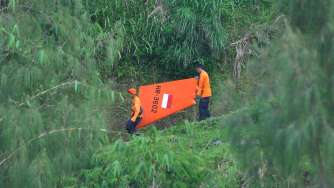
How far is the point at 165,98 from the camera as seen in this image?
14.6m

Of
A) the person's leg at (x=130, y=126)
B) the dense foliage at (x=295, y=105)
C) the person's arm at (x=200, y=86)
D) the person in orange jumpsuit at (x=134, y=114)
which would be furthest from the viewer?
the person's arm at (x=200, y=86)

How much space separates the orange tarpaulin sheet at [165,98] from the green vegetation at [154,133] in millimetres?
2732

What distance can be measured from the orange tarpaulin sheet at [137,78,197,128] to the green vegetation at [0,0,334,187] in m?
2.73

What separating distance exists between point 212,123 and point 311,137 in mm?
7807

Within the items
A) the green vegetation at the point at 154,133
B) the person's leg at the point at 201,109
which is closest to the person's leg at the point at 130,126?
the person's leg at the point at 201,109

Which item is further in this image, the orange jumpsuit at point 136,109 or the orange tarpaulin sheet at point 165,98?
the orange tarpaulin sheet at point 165,98

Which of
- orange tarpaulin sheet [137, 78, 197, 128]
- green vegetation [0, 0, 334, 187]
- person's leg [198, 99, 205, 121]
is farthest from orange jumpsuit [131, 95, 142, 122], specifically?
green vegetation [0, 0, 334, 187]

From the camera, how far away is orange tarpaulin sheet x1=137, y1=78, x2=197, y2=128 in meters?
14.4

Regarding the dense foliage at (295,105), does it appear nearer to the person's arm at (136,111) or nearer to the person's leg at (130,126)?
the person's arm at (136,111)

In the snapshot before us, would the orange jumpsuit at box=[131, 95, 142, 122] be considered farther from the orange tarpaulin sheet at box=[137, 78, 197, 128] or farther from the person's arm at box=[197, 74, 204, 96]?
the person's arm at box=[197, 74, 204, 96]

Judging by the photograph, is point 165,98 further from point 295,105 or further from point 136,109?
point 295,105

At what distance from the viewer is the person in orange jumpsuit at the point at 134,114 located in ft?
45.4

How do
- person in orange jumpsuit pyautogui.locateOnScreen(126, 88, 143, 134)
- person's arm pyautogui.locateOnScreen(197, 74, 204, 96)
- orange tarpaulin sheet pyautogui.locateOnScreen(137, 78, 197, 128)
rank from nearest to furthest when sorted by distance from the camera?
person in orange jumpsuit pyautogui.locateOnScreen(126, 88, 143, 134) < person's arm pyautogui.locateOnScreen(197, 74, 204, 96) < orange tarpaulin sheet pyautogui.locateOnScreen(137, 78, 197, 128)

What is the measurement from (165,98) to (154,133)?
385 cm
